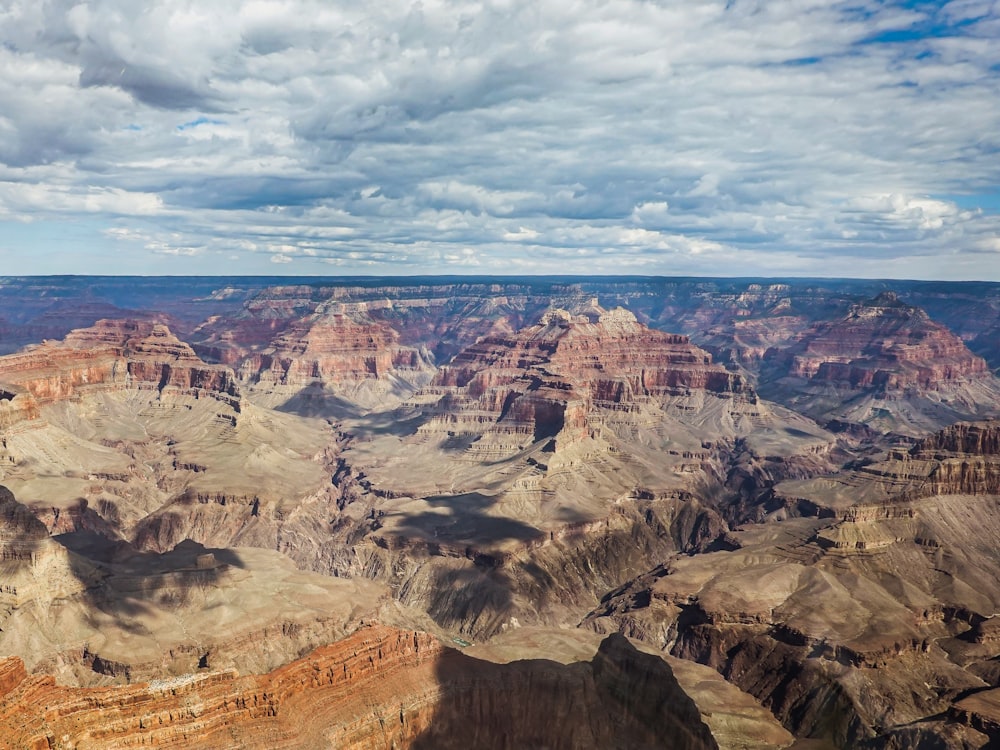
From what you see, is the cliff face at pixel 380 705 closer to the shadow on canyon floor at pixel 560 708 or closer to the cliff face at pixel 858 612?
the shadow on canyon floor at pixel 560 708

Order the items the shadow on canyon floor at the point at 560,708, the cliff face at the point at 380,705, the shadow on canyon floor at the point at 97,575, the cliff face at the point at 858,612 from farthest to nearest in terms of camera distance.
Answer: the shadow on canyon floor at the point at 97,575 → the cliff face at the point at 858,612 → the shadow on canyon floor at the point at 560,708 → the cliff face at the point at 380,705

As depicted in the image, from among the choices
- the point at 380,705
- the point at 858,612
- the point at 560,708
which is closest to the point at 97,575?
the point at 380,705

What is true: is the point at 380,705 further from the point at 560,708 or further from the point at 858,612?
the point at 858,612

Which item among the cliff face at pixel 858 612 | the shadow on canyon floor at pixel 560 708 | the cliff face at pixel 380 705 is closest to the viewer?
the cliff face at pixel 380 705

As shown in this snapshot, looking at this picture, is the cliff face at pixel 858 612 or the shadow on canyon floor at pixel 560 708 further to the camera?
the cliff face at pixel 858 612

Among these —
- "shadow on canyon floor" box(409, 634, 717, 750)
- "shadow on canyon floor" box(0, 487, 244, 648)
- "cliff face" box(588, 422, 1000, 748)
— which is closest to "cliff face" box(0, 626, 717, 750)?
"shadow on canyon floor" box(409, 634, 717, 750)

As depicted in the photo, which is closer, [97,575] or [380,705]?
[380,705]

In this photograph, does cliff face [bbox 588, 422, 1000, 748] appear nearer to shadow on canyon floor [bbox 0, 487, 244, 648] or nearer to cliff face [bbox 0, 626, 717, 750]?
cliff face [bbox 0, 626, 717, 750]

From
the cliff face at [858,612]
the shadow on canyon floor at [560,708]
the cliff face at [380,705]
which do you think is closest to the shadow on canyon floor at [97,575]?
the cliff face at [380,705]

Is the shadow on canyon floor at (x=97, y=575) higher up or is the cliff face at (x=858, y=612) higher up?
the shadow on canyon floor at (x=97, y=575)
